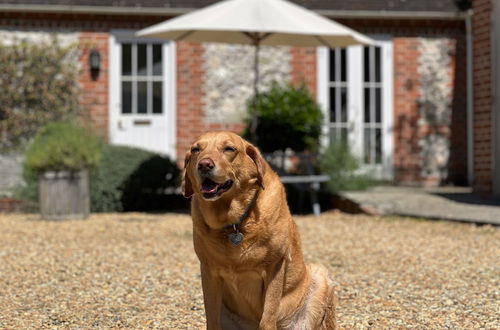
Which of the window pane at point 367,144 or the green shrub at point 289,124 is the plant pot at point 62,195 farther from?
the window pane at point 367,144

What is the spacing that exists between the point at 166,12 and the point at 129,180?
3.87 meters

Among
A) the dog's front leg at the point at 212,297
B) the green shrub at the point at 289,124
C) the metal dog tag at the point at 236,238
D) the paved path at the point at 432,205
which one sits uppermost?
the green shrub at the point at 289,124

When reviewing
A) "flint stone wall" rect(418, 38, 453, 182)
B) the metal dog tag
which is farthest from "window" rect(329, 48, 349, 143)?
the metal dog tag

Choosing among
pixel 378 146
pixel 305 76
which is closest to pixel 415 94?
pixel 378 146

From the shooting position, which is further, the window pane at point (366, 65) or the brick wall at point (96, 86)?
the window pane at point (366, 65)

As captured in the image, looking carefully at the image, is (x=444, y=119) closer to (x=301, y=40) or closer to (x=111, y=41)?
(x=301, y=40)

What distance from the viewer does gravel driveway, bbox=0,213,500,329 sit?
4.27 meters

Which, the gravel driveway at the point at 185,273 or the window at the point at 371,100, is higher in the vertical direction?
the window at the point at 371,100

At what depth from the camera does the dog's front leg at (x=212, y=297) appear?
9.81 ft

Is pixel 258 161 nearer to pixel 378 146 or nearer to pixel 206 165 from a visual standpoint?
pixel 206 165

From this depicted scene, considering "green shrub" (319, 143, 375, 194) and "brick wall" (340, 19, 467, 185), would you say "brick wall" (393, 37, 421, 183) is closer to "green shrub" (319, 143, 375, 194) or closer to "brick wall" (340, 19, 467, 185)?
"brick wall" (340, 19, 467, 185)

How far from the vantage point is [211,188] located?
9.09ft

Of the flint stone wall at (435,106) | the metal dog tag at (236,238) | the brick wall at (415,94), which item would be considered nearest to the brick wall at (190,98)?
the brick wall at (415,94)

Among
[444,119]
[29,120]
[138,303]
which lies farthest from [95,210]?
[444,119]
